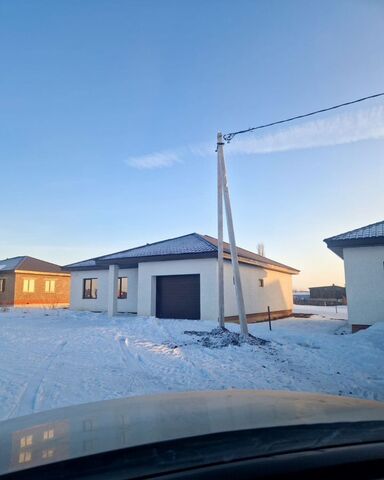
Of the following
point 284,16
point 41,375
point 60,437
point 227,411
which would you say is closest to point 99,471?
point 60,437

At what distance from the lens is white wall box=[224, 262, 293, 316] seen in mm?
17219

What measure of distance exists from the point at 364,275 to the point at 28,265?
28.9 meters

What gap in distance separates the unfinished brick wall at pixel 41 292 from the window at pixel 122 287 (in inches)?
508

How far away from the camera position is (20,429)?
1.93m

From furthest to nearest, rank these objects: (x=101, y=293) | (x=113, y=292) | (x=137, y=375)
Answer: (x=101, y=293)
(x=113, y=292)
(x=137, y=375)

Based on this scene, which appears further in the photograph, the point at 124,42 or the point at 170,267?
the point at 170,267

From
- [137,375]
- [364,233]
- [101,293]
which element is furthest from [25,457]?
[101,293]

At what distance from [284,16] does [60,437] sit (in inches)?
414

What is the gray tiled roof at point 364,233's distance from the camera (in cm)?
1359

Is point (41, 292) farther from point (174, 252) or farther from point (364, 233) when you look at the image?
point (364, 233)

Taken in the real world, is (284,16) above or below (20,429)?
above

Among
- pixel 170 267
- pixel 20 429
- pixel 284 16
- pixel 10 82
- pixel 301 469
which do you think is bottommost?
pixel 20 429

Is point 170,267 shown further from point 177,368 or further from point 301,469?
point 301,469

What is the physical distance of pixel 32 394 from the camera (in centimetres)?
559
